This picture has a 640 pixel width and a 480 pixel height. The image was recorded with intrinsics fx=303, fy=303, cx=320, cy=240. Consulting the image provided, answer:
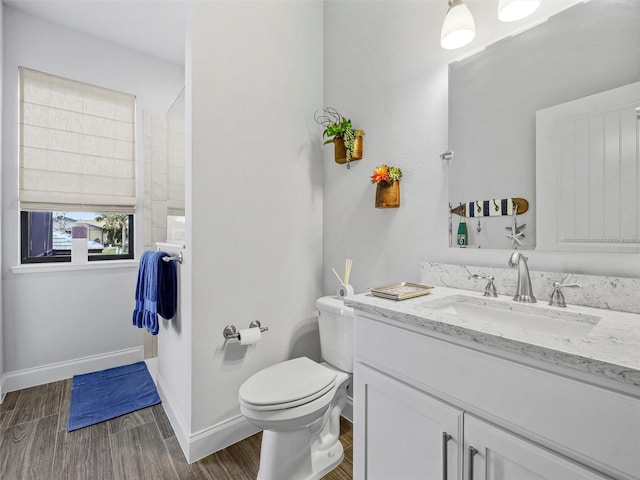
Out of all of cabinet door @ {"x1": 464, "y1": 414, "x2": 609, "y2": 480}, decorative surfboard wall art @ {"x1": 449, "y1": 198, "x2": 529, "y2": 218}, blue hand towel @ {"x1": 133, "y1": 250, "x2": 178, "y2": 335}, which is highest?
decorative surfboard wall art @ {"x1": 449, "y1": 198, "x2": 529, "y2": 218}

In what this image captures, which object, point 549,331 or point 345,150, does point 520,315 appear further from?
point 345,150

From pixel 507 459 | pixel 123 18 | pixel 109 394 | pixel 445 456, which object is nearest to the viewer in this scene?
pixel 507 459

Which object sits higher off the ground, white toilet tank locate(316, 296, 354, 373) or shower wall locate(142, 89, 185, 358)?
shower wall locate(142, 89, 185, 358)

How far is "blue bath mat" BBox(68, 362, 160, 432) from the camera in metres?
1.88

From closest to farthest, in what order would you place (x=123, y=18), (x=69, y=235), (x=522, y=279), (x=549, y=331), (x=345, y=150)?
(x=549, y=331) → (x=522, y=279) → (x=345, y=150) → (x=123, y=18) → (x=69, y=235)

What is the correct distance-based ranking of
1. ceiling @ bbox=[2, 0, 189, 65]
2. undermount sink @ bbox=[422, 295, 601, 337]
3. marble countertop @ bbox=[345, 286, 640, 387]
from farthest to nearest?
ceiling @ bbox=[2, 0, 189, 65] → undermount sink @ bbox=[422, 295, 601, 337] → marble countertop @ bbox=[345, 286, 640, 387]

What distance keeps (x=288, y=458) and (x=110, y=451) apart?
0.99 metres

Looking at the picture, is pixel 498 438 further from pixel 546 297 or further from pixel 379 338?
pixel 546 297

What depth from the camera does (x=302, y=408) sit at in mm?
1291

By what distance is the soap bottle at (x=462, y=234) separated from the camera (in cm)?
135

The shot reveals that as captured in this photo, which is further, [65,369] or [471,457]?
[65,369]

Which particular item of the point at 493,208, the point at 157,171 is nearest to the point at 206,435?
the point at 493,208

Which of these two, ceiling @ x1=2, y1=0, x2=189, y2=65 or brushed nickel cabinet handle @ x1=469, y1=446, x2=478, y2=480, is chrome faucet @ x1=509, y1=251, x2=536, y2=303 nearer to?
brushed nickel cabinet handle @ x1=469, y1=446, x2=478, y2=480

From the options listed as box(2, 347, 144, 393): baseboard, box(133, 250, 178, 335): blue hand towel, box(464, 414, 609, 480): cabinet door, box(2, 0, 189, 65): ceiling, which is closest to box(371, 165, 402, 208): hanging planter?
box(464, 414, 609, 480): cabinet door
